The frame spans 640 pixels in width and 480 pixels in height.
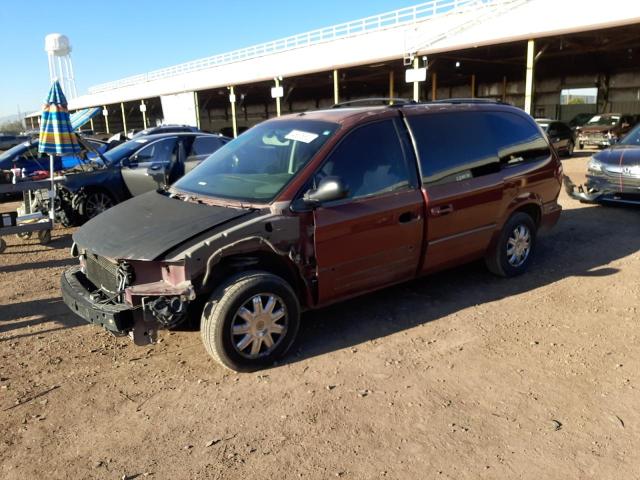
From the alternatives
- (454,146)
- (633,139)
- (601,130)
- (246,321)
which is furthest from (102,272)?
(601,130)

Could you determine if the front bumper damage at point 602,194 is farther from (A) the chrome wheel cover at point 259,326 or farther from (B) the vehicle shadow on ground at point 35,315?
(B) the vehicle shadow on ground at point 35,315

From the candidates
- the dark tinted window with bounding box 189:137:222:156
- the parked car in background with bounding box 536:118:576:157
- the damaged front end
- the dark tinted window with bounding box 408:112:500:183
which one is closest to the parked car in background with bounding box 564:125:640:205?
the dark tinted window with bounding box 408:112:500:183

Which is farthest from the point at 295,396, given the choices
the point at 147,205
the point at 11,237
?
the point at 11,237

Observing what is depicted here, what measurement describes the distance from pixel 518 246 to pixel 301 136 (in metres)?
2.79

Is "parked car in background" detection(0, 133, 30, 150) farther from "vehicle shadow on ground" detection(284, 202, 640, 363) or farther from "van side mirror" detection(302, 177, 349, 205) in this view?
"van side mirror" detection(302, 177, 349, 205)

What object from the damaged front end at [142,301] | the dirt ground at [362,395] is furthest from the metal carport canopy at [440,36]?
the damaged front end at [142,301]

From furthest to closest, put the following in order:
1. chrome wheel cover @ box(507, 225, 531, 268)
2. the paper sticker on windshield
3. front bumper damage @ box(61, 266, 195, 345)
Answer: chrome wheel cover @ box(507, 225, 531, 268), the paper sticker on windshield, front bumper damage @ box(61, 266, 195, 345)

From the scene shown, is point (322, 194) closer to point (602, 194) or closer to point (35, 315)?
point (35, 315)

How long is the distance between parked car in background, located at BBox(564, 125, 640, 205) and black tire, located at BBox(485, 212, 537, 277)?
3.78 meters

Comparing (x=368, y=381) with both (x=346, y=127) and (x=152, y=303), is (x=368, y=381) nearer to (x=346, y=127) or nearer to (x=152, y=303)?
(x=152, y=303)

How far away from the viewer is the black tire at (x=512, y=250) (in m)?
5.32

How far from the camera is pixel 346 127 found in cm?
414

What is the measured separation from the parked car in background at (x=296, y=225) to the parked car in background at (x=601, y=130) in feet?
62.9

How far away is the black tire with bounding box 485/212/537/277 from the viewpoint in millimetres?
5316
